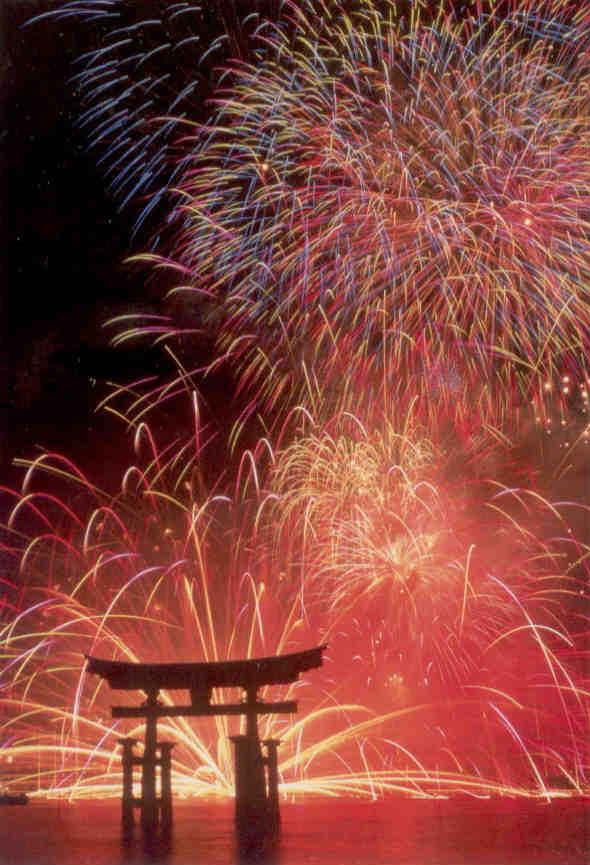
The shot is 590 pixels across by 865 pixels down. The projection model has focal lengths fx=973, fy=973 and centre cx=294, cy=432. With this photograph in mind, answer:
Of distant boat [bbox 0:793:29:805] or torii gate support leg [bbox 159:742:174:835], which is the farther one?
distant boat [bbox 0:793:29:805]

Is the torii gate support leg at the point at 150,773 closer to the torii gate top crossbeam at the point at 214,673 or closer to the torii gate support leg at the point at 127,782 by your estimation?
the torii gate support leg at the point at 127,782

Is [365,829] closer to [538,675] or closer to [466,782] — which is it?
[466,782]

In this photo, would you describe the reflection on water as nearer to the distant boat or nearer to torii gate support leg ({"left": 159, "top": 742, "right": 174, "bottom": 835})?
torii gate support leg ({"left": 159, "top": 742, "right": 174, "bottom": 835})

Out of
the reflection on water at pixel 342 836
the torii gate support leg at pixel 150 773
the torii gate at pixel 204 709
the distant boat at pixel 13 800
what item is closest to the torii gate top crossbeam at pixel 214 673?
the torii gate at pixel 204 709

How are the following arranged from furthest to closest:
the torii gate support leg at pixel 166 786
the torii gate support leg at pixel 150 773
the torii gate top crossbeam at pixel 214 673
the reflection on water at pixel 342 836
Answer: the torii gate top crossbeam at pixel 214 673 < the torii gate support leg at pixel 166 786 < the torii gate support leg at pixel 150 773 < the reflection on water at pixel 342 836

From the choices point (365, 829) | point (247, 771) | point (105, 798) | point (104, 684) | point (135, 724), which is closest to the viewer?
point (365, 829)

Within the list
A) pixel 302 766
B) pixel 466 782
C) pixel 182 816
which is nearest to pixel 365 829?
pixel 182 816

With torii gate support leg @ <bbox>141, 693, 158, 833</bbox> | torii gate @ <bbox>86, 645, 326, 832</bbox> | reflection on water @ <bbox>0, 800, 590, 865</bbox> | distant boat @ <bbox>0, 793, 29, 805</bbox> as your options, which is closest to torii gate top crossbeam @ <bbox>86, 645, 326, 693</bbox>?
torii gate @ <bbox>86, 645, 326, 832</bbox>

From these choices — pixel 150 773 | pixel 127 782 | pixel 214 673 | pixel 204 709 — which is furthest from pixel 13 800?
pixel 214 673
